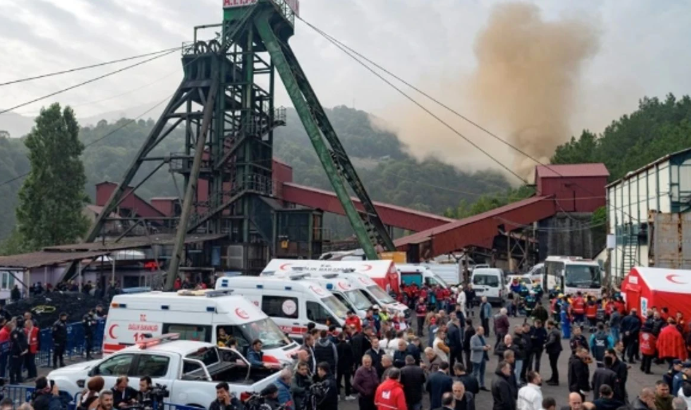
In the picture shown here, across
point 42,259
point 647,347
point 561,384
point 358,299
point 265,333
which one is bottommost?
point 561,384

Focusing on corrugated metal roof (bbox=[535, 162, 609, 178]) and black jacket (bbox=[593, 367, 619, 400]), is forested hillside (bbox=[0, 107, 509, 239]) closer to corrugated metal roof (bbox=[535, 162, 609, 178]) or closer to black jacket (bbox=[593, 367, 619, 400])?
corrugated metal roof (bbox=[535, 162, 609, 178])

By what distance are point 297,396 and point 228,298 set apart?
13.3 feet

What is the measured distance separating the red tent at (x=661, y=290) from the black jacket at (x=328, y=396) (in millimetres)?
13541

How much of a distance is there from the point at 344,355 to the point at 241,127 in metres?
28.9

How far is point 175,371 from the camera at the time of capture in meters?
9.77

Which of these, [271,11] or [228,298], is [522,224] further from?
[228,298]

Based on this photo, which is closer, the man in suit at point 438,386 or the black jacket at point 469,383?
the black jacket at point 469,383

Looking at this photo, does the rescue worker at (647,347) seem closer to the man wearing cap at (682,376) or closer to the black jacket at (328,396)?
the man wearing cap at (682,376)

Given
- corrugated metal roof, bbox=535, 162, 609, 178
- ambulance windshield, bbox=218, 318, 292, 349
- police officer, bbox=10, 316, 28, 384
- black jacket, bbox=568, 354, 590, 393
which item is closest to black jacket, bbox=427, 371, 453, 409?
black jacket, bbox=568, 354, 590, 393

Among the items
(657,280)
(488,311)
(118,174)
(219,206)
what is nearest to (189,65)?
(219,206)

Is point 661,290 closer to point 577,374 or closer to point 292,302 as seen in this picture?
point 577,374

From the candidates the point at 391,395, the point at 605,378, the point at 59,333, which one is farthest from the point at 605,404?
the point at 59,333

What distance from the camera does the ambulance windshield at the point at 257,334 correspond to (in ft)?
40.7

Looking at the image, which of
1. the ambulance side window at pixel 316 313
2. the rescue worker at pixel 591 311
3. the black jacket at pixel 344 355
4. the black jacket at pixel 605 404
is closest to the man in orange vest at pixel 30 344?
the ambulance side window at pixel 316 313
